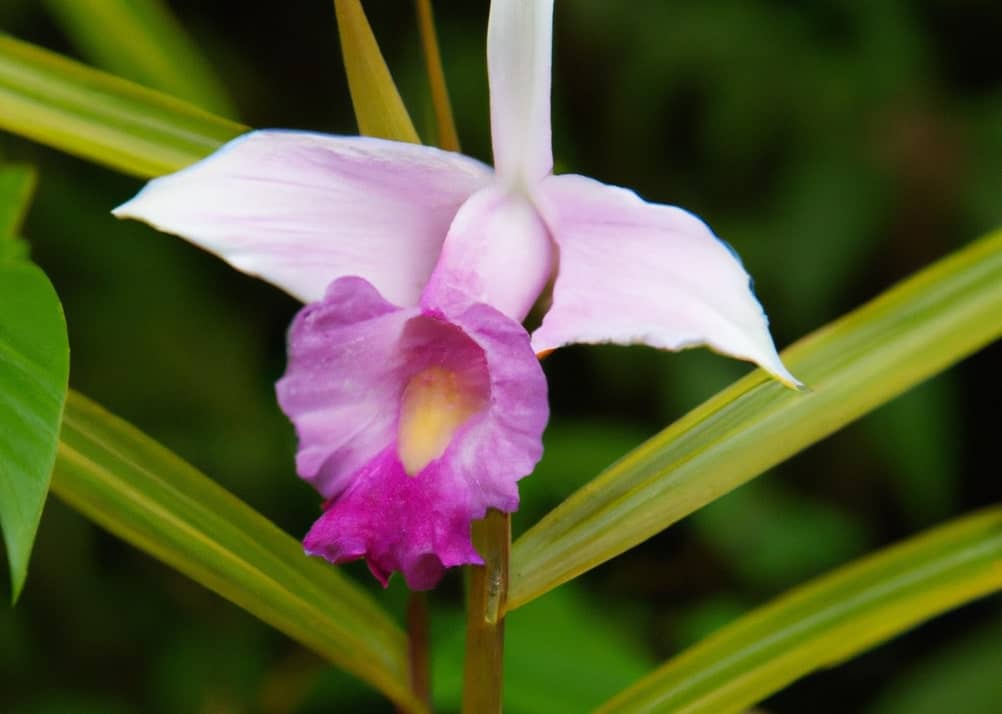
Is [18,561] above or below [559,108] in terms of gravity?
above

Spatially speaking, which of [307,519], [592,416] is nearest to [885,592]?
[307,519]

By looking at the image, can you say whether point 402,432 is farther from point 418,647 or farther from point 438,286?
point 418,647

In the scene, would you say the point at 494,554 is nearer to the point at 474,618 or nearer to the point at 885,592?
the point at 474,618

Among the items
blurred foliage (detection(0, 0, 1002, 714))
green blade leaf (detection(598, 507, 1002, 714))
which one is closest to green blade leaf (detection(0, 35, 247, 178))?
green blade leaf (detection(598, 507, 1002, 714))

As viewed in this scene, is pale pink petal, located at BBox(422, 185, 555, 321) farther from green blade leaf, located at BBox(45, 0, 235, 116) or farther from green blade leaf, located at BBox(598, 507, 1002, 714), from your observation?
green blade leaf, located at BBox(45, 0, 235, 116)

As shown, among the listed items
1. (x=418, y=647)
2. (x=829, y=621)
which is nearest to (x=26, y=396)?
(x=418, y=647)

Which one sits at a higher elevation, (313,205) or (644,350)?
(313,205)
